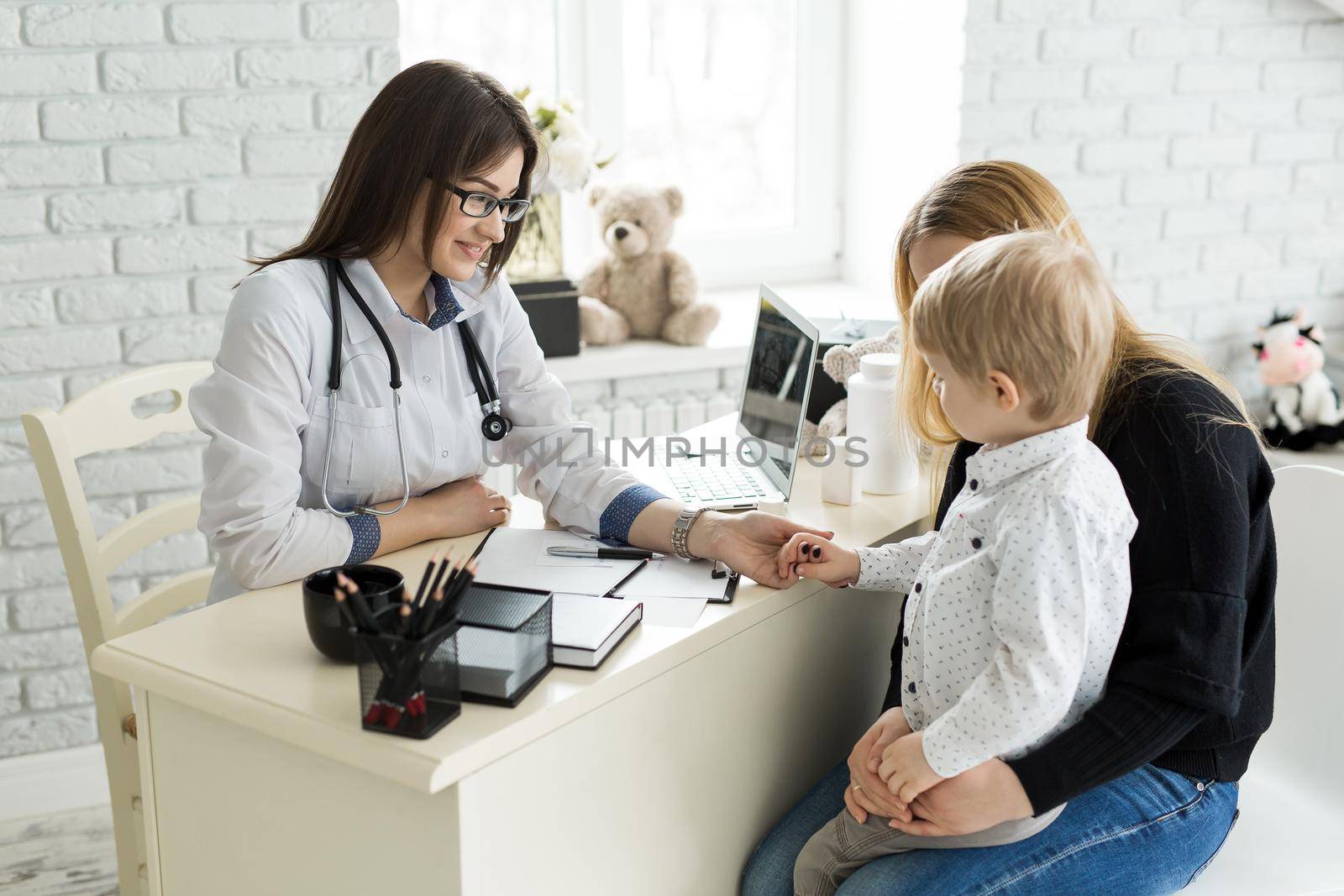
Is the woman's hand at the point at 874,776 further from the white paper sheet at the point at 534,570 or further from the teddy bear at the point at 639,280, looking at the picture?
the teddy bear at the point at 639,280

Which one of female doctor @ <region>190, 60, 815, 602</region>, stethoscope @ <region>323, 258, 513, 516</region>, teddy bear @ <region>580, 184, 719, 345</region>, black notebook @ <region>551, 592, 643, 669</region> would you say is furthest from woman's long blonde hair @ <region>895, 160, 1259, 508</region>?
teddy bear @ <region>580, 184, 719, 345</region>

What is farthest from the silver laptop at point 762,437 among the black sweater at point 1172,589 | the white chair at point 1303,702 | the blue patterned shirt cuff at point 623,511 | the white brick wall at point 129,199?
the white brick wall at point 129,199

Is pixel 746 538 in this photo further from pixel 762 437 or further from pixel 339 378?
pixel 339 378

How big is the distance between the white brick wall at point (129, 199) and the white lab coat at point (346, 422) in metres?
0.75

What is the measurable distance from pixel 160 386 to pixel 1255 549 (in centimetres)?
142

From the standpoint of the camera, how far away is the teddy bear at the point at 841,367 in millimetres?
1804

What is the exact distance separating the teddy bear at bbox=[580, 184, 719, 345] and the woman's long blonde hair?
114 centimetres

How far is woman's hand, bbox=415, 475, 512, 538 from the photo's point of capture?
59.6 inches

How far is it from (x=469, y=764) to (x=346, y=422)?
0.62m

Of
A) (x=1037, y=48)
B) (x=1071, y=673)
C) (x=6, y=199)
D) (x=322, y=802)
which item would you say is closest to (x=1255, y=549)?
(x=1071, y=673)

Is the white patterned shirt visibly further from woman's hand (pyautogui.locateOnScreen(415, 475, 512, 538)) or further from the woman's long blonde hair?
woman's hand (pyautogui.locateOnScreen(415, 475, 512, 538))

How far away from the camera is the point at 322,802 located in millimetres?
1121

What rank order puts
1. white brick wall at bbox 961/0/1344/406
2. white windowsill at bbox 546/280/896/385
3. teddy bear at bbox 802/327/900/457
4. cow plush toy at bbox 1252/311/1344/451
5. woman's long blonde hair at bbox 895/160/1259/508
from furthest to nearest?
1. cow plush toy at bbox 1252/311/1344/451
2. white brick wall at bbox 961/0/1344/406
3. white windowsill at bbox 546/280/896/385
4. teddy bear at bbox 802/327/900/457
5. woman's long blonde hair at bbox 895/160/1259/508

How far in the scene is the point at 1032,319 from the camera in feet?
3.50
